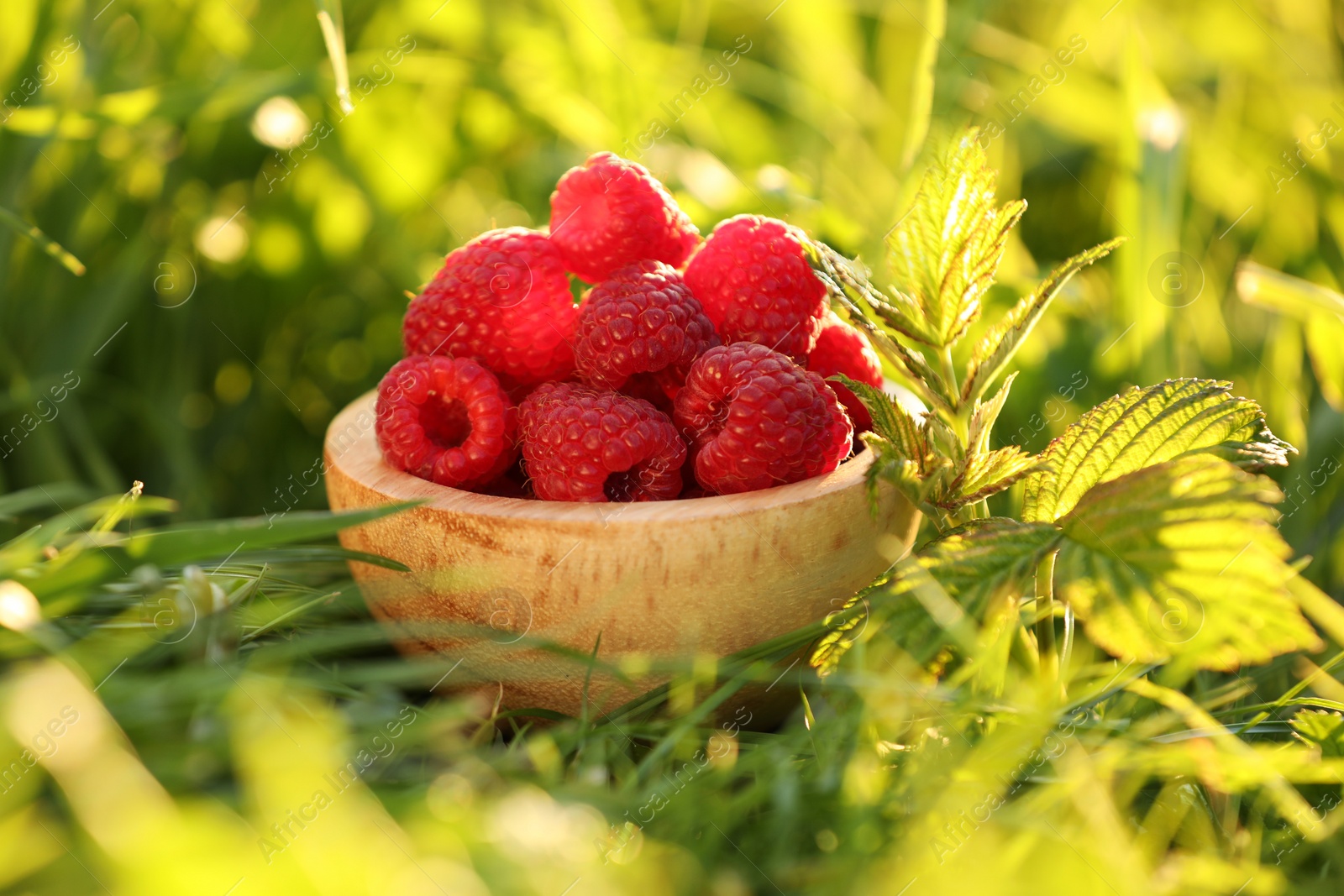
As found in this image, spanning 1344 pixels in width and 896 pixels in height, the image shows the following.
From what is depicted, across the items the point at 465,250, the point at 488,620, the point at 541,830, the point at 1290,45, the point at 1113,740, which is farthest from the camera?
the point at 1290,45

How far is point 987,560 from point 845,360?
25cm

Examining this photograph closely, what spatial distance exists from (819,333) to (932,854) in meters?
0.44

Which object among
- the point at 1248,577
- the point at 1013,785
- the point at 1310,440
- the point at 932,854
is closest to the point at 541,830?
the point at 932,854

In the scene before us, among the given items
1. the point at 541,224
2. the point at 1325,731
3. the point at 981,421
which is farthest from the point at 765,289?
the point at 541,224

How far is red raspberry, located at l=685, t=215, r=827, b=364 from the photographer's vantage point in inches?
31.7

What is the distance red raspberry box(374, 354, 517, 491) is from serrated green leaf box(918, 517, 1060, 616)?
1.05ft

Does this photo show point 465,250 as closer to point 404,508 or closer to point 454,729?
point 404,508

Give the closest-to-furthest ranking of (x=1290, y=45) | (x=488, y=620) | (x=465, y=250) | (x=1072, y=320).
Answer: (x=488, y=620), (x=465, y=250), (x=1072, y=320), (x=1290, y=45)

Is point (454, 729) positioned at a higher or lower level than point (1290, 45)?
lower

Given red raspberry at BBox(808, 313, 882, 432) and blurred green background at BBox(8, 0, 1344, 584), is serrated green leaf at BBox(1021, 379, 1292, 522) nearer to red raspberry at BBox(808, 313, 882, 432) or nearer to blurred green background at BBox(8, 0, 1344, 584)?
red raspberry at BBox(808, 313, 882, 432)

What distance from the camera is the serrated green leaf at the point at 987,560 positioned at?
64 cm

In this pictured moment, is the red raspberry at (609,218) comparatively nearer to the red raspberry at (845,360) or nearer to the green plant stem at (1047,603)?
the red raspberry at (845,360)

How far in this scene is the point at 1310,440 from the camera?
105cm

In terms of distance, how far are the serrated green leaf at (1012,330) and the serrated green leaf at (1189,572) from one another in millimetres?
107
